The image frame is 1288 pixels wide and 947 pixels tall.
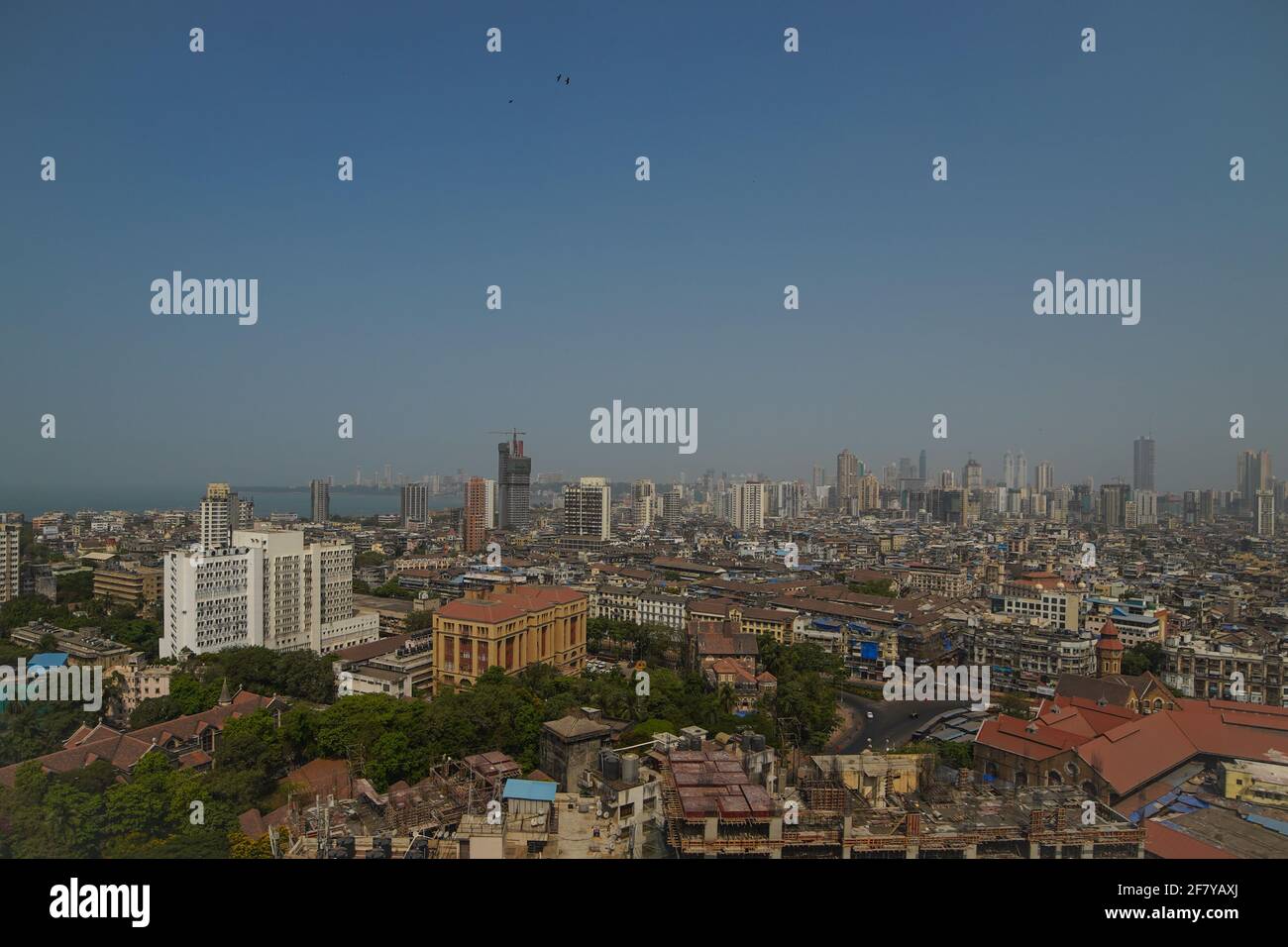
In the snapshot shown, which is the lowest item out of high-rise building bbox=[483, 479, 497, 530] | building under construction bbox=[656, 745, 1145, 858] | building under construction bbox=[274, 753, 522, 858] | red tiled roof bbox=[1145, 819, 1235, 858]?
building under construction bbox=[274, 753, 522, 858]

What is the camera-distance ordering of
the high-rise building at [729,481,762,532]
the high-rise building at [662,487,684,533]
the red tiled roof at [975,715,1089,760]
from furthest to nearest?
the high-rise building at [662,487,684,533], the high-rise building at [729,481,762,532], the red tiled roof at [975,715,1089,760]

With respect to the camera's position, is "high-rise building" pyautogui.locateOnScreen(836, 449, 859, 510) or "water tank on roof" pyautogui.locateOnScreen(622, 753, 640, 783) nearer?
"water tank on roof" pyautogui.locateOnScreen(622, 753, 640, 783)

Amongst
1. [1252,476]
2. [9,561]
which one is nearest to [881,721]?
[1252,476]

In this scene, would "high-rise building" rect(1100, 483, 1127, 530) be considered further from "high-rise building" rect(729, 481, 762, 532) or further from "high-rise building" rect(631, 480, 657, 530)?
"high-rise building" rect(631, 480, 657, 530)

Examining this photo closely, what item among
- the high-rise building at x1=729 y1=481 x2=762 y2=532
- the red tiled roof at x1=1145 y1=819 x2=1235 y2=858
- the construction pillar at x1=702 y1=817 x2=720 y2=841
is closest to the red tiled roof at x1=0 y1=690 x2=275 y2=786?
the construction pillar at x1=702 y1=817 x2=720 y2=841

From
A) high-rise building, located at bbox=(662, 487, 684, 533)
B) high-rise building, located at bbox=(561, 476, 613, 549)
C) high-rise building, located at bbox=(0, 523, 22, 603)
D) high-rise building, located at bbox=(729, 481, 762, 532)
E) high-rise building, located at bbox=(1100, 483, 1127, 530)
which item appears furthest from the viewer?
high-rise building, located at bbox=(662, 487, 684, 533)

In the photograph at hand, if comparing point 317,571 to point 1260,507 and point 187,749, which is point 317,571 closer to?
point 187,749
